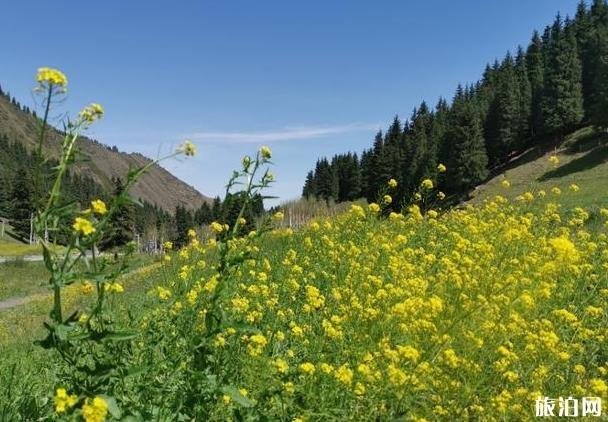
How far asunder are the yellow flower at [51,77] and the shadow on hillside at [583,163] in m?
55.0

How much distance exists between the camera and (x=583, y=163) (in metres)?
52.9

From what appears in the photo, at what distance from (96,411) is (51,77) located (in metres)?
1.41

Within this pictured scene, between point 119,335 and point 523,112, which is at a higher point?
point 523,112

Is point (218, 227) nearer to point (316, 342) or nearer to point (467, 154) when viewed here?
point (316, 342)

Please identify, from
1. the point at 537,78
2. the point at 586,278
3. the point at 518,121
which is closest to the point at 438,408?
the point at 586,278

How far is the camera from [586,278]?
639 centimetres

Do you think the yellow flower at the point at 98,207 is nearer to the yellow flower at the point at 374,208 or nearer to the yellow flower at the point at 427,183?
the yellow flower at the point at 374,208

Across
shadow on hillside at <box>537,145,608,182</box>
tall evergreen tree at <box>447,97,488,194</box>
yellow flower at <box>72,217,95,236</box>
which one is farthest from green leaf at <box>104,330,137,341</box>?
tall evergreen tree at <box>447,97,488,194</box>

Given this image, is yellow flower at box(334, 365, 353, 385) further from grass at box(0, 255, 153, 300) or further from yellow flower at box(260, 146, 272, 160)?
grass at box(0, 255, 153, 300)

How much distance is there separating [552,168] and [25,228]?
73919 millimetres

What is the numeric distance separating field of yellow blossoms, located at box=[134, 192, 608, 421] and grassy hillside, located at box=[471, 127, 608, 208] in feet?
127

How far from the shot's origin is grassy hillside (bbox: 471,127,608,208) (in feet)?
153

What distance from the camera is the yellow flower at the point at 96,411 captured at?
210cm

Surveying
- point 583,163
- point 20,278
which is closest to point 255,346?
point 20,278
